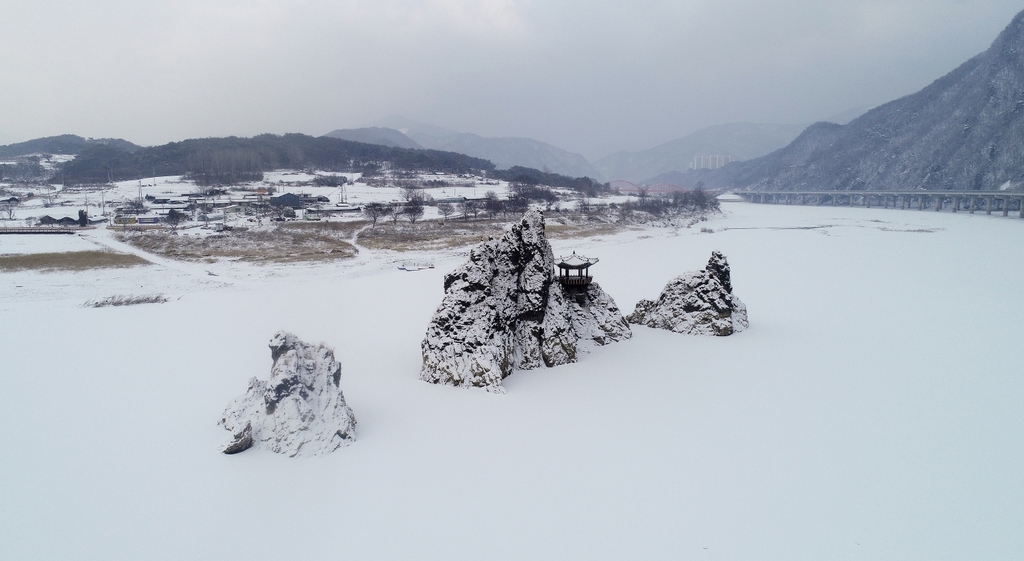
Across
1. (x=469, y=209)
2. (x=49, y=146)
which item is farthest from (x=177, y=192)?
(x=49, y=146)

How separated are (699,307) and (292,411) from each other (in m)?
15.4

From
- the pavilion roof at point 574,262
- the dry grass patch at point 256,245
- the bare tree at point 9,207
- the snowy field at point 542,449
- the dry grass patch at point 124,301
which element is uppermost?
the bare tree at point 9,207

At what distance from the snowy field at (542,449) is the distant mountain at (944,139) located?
106m

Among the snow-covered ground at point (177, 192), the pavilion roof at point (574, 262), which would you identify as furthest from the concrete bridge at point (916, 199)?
the pavilion roof at point (574, 262)

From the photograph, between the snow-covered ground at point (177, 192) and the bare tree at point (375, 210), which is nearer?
the snow-covered ground at point (177, 192)

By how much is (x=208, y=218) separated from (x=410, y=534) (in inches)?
2678

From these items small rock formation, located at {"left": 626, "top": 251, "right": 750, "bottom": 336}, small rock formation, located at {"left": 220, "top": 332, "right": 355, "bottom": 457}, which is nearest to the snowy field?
small rock formation, located at {"left": 220, "top": 332, "right": 355, "bottom": 457}

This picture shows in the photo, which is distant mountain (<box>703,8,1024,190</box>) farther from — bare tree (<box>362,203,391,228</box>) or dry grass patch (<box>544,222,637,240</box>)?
bare tree (<box>362,203,391,228</box>)

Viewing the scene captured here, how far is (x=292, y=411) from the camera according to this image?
415 inches

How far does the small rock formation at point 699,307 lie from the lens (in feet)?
61.8

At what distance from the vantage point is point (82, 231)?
170 feet

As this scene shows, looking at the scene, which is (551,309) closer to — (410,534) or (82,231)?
(410,534)

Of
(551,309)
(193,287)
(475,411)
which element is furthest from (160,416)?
(193,287)

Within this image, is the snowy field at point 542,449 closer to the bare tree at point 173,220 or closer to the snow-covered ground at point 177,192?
the bare tree at point 173,220
